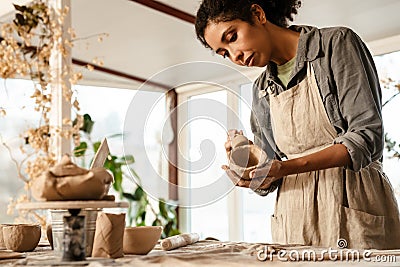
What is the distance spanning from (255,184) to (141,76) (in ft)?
10.4

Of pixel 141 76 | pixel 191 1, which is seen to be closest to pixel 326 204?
pixel 191 1

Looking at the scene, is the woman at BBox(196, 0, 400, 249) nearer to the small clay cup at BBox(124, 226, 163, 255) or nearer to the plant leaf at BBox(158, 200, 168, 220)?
the small clay cup at BBox(124, 226, 163, 255)

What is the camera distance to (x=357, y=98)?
5.18ft

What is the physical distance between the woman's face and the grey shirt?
0.11 m

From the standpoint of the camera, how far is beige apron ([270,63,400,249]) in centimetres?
167

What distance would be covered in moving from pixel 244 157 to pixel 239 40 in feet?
1.21

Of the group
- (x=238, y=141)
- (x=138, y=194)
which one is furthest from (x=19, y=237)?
(x=138, y=194)

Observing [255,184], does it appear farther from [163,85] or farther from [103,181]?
[103,181]

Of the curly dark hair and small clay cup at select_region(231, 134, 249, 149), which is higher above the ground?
the curly dark hair

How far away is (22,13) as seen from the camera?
10.5 ft

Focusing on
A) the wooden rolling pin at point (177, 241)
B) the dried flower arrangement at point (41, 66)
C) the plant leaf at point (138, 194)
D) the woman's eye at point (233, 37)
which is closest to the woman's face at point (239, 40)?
the woman's eye at point (233, 37)

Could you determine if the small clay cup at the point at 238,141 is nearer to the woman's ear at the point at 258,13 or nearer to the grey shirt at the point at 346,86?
the grey shirt at the point at 346,86

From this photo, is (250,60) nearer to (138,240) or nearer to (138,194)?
(138,240)

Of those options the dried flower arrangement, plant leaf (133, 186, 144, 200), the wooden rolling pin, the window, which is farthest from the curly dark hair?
plant leaf (133, 186, 144, 200)
